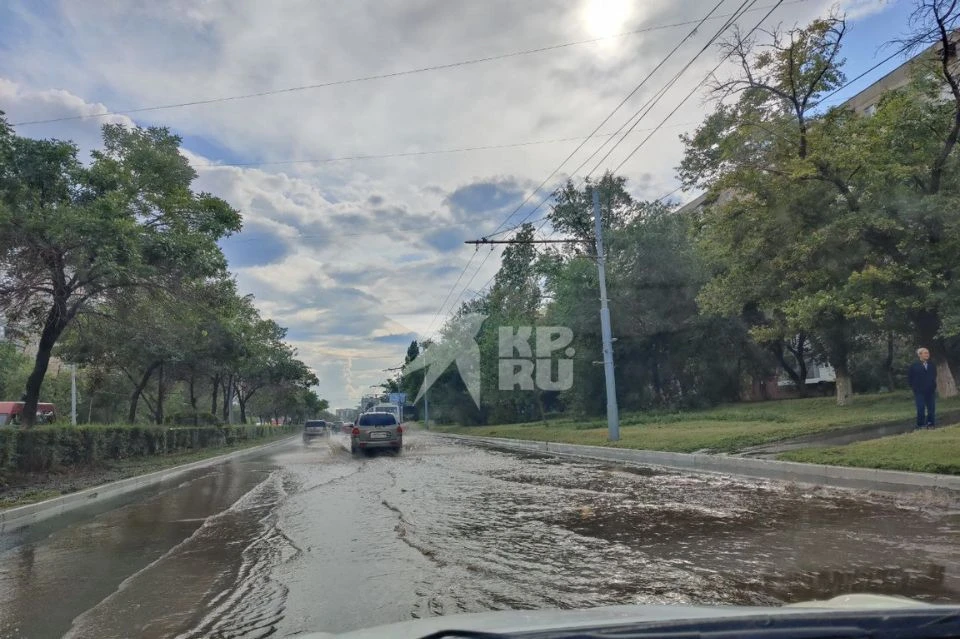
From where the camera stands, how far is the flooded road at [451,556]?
16.7 ft

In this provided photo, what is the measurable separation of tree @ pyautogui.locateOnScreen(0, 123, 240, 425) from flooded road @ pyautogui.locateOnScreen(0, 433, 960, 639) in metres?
5.83

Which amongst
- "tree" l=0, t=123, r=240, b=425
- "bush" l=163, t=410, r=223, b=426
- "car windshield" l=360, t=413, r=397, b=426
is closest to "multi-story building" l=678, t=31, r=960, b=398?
"car windshield" l=360, t=413, r=397, b=426

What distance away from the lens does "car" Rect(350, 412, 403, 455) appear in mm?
24781

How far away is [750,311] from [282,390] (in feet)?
155

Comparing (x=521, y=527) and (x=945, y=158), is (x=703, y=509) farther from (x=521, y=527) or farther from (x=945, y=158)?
(x=945, y=158)

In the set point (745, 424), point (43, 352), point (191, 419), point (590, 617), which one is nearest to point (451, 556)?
point (590, 617)

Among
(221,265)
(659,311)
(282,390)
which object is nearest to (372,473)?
(221,265)

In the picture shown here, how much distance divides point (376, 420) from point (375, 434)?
0.62 m

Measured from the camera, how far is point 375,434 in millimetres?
24781

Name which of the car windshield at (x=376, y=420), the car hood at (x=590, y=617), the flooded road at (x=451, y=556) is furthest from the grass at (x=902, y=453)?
the car windshield at (x=376, y=420)

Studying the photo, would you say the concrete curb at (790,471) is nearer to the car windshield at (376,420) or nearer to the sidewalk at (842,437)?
the sidewalk at (842,437)

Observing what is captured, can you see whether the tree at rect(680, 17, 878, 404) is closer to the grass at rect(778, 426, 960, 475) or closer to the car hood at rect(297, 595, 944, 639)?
the grass at rect(778, 426, 960, 475)

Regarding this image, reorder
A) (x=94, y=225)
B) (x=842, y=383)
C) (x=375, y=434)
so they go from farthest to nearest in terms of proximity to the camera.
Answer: (x=842, y=383) → (x=375, y=434) → (x=94, y=225)

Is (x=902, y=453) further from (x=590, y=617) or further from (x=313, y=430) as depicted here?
(x=313, y=430)
